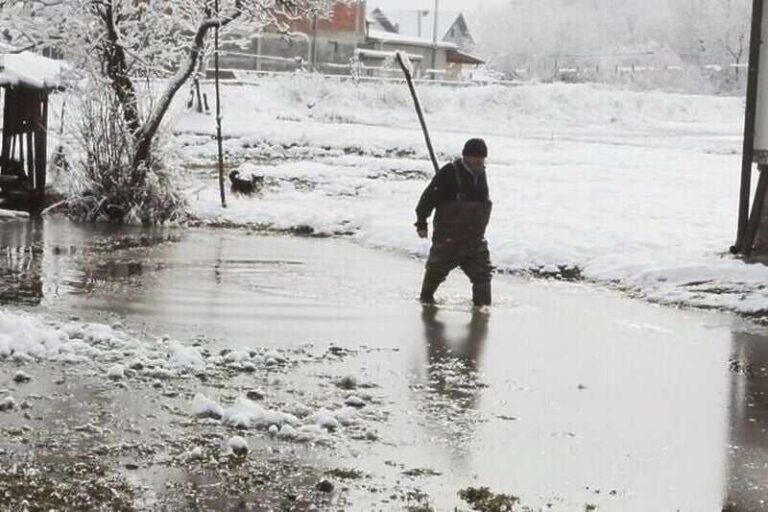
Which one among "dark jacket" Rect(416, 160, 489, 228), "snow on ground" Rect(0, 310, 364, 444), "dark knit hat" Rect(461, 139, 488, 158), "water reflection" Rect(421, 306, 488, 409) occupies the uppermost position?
"dark knit hat" Rect(461, 139, 488, 158)

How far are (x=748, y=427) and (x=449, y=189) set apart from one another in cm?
429

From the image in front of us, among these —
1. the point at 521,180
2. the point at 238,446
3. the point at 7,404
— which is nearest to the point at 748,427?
the point at 238,446

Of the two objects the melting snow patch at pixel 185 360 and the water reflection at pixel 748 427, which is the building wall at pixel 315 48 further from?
the melting snow patch at pixel 185 360

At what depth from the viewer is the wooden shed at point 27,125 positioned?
18.0 meters

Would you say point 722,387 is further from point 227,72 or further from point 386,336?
point 227,72

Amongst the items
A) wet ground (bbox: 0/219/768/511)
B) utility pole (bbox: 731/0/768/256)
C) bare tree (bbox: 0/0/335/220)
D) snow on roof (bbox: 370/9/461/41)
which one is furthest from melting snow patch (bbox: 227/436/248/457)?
snow on roof (bbox: 370/9/461/41)

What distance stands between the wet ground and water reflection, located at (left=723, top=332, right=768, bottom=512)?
0.02m

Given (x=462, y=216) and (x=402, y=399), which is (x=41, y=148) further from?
(x=402, y=399)

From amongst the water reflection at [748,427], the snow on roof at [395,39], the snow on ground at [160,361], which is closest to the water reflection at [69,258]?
the snow on ground at [160,361]

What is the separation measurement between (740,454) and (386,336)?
11.8ft

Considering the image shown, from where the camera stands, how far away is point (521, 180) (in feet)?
83.1

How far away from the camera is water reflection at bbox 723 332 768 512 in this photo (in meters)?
6.02

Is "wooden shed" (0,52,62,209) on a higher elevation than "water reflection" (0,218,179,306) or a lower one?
higher

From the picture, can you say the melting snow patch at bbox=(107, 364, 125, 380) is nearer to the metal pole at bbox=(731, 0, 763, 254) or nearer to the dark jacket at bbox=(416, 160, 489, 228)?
the dark jacket at bbox=(416, 160, 489, 228)
